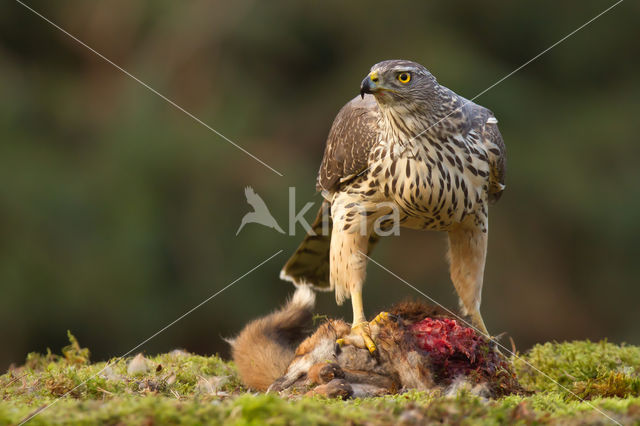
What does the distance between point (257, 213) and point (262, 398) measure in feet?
22.8

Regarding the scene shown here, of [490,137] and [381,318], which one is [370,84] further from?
[381,318]

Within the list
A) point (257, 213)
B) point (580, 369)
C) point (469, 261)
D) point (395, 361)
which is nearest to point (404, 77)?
point (469, 261)

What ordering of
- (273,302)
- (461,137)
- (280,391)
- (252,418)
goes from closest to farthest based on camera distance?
1. (252,418)
2. (280,391)
3. (461,137)
4. (273,302)

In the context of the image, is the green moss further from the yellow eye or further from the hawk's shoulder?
the yellow eye

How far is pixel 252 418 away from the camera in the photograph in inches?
94.4

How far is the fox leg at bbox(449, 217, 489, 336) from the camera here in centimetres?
475

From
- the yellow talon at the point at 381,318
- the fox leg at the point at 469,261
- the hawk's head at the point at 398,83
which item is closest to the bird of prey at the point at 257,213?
the fox leg at the point at 469,261

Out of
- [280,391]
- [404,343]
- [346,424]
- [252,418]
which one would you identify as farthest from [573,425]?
[280,391]

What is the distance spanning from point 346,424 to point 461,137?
7.85ft

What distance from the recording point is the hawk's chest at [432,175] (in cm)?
422

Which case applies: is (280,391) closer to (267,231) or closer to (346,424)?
(346,424)

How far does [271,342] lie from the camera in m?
4.27

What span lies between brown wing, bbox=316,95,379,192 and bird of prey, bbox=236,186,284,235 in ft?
13.3

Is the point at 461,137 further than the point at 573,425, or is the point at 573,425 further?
the point at 461,137
